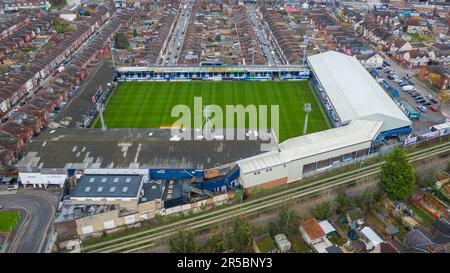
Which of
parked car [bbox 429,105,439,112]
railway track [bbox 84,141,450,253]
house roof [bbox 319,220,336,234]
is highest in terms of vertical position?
parked car [bbox 429,105,439,112]

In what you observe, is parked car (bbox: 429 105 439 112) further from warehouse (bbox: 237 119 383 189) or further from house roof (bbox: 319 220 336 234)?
house roof (bbox: 319 220 336 234)

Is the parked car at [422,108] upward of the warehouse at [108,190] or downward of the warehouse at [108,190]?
downward

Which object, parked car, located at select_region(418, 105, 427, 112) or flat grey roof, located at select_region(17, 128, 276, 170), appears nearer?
flat grey roof, located at select_region(17, 128, 276, 170)

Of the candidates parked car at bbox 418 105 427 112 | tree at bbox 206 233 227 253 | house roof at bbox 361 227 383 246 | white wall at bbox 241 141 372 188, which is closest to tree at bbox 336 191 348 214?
house roof at bbox 361 227 383 246

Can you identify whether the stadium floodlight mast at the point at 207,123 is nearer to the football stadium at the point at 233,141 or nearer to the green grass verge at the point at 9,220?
the football stadium at the point at 233,141

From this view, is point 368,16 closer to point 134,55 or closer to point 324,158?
point 134,55

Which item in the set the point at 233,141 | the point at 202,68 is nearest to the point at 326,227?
the point at 233,141

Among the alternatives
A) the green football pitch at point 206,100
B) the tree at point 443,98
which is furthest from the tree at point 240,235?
the tree at point 443,98
